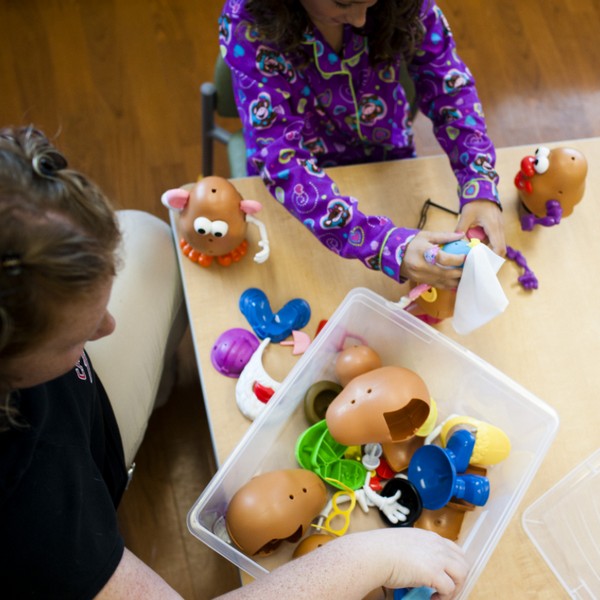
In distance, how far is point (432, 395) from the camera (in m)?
0.75

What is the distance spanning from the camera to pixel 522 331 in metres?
0.77

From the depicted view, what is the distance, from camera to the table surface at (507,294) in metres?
0.70

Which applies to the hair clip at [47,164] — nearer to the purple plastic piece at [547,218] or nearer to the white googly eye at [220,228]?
the white googly eye at [220,228]

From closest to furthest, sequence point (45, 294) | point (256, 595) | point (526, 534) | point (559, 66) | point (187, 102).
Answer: point (45, 294) → point (256, 595) → point (526, 534) → point (187, 102) → point (559, 66)

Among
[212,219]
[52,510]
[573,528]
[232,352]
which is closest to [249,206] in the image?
[212,219]

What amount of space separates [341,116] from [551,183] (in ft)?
0.98

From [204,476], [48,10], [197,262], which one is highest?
[48,10]

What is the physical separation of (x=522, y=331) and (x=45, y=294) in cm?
56

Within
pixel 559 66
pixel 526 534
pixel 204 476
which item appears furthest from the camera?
pixel 559 66

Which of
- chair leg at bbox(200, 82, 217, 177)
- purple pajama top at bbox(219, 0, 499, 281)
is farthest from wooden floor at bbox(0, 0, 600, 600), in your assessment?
purple pajama top at bbox(219, 0, 499, 281)

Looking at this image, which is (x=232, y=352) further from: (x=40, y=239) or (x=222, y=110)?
(x=222, y=110)

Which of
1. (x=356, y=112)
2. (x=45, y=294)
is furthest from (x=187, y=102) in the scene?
(x=45, y=294)

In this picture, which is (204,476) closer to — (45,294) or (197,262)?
(197,262)

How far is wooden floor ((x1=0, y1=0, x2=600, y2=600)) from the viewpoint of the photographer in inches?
58.2
